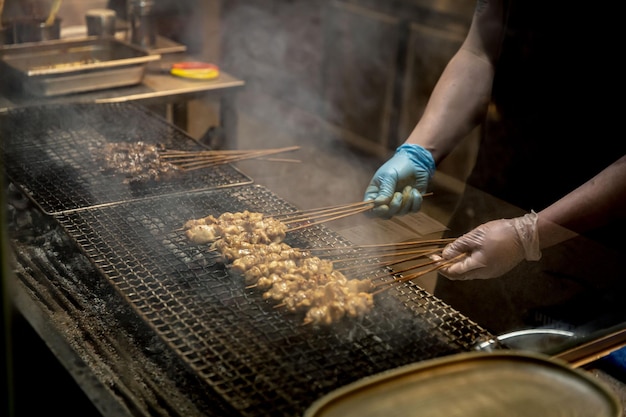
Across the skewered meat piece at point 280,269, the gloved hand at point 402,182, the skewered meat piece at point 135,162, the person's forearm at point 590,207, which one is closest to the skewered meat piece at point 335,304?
the skewered meat piece at point 280,269

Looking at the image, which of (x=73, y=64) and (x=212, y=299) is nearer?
(x=212, y=299)

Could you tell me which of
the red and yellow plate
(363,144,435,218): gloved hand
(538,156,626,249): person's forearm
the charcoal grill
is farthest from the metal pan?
the red and yellow plate

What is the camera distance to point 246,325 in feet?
7.48

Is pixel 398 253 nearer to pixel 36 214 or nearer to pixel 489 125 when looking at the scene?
pixel 489 125

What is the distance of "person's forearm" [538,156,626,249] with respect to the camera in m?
2.68

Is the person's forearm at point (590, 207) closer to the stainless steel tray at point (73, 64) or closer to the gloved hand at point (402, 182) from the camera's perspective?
the gloved hand at point (402, 182)

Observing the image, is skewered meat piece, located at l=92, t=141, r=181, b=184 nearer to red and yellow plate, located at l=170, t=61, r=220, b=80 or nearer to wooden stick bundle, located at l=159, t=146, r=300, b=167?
wooden stick bundle, located at l=159, t=146, r=300, b=167

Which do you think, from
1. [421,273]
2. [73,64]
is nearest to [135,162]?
[421,273]

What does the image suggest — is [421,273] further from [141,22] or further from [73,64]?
[141,22]

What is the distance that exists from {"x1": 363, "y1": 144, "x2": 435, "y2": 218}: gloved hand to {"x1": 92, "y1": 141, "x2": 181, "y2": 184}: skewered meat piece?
966mm

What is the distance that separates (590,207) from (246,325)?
1400 millimetres

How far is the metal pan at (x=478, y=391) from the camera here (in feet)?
6.08

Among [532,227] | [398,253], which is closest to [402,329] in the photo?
[398,253]

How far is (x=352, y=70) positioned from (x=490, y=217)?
409cm
